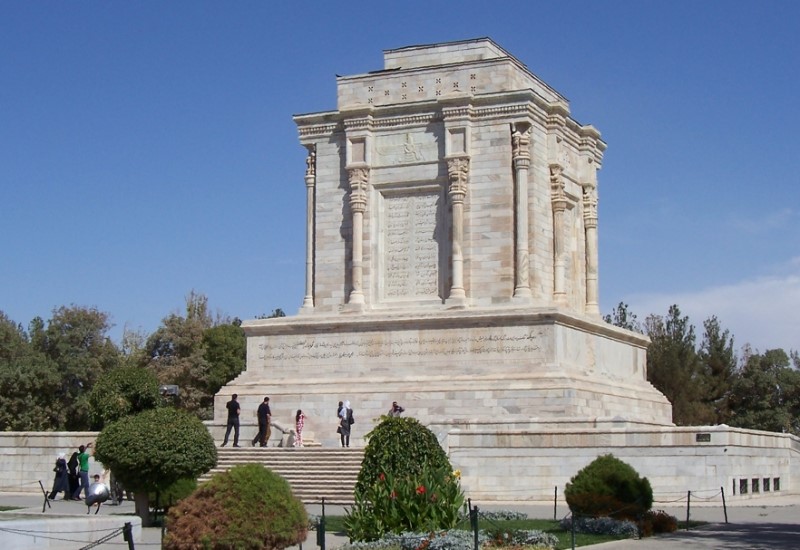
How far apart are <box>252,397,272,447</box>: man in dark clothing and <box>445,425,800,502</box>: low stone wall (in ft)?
17.8

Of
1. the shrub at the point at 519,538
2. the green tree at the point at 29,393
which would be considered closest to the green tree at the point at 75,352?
the green tree at the point at 29,393

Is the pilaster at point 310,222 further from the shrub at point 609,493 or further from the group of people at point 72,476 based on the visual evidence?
the shrub at point 609,493

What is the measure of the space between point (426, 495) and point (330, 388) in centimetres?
1695

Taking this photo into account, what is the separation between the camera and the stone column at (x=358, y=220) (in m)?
35.5

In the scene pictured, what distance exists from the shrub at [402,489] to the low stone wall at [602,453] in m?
8.24

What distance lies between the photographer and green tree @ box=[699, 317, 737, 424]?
182ft

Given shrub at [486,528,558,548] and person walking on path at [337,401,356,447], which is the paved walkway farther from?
person walking on path at [337,401,356,447]

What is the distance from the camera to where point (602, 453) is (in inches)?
1063

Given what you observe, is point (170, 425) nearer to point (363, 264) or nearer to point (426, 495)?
point (426, 495)

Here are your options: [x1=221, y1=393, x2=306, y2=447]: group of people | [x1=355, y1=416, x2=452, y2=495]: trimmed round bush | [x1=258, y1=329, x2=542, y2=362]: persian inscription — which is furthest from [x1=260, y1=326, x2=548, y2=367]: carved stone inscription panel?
[x1=355, y1=416, x2=452, y2=495]: trimmed round bush

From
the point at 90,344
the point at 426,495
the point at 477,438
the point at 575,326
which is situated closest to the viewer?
the point at 426,495

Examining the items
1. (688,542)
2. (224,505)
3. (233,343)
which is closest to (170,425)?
(224,505)

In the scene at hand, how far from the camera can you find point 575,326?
33719 millimetres

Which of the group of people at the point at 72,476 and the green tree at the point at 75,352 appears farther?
the green tree at the point at 75,352
